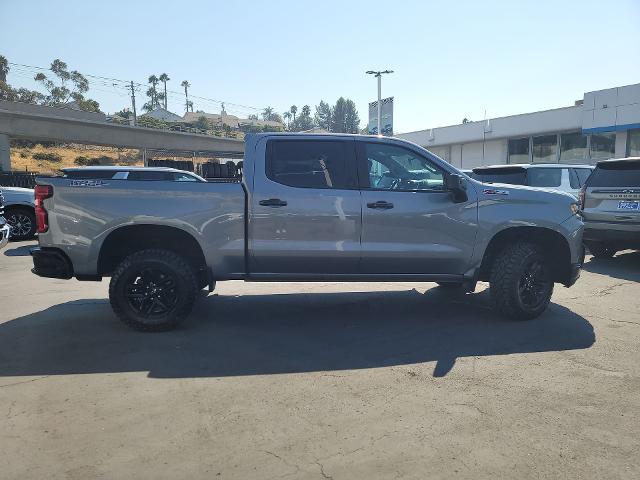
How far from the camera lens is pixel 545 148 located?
29.4m

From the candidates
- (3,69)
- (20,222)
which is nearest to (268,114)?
(3,69)

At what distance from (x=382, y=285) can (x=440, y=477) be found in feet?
16.0

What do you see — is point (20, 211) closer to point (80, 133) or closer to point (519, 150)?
point (519, 150)

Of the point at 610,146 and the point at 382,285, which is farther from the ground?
the point at 610,146

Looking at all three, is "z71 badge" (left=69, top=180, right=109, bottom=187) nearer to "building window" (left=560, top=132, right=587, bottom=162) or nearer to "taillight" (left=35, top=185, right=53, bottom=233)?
"taillight" (left=35, top=185, right=53, bottom=233)

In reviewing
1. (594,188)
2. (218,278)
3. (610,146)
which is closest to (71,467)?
(218,278)

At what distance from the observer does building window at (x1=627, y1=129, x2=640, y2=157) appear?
900 inches

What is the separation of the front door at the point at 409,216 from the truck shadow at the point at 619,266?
4.26m

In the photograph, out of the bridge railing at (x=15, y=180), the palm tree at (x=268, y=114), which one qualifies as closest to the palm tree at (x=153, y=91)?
the palm tree at (x=268, y=114)

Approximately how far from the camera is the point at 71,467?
265cm

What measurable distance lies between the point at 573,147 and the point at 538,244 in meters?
25.4

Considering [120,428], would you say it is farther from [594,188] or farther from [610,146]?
[610,146]

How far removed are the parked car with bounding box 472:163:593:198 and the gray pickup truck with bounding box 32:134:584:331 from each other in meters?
4.06

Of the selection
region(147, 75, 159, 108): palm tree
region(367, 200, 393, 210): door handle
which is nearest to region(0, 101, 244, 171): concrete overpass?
region(367, 200, 393, 210): door handle
